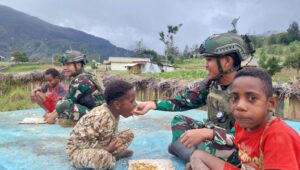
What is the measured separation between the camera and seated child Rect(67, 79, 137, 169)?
3068 millimetres

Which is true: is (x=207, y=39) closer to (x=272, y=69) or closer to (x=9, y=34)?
(x=272, y=69)

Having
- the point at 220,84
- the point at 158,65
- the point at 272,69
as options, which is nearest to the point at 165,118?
the point at 220,84

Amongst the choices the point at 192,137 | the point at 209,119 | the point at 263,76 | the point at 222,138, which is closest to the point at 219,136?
the point at 222,138

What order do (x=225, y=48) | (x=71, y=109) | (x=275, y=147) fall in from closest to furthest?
1. (x=275, y=147)
2. (x=225, y=48)
3. (x=71, y=109)

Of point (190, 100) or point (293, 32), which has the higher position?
point (293, 32)

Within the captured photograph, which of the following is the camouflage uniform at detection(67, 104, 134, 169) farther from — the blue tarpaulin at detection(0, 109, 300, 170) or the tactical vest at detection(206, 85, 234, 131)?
the tactical vest at detection(206, 85, 234, 131)

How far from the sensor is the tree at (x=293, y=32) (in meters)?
41.4

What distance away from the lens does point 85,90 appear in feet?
15.9

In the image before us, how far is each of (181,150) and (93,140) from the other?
0.88 metres

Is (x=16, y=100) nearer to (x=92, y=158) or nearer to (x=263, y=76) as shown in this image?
(x=92, y=158)

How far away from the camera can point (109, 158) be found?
10.2 feet

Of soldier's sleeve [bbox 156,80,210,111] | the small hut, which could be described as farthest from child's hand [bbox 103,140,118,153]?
the small hut

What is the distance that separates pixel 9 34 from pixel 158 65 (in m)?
132

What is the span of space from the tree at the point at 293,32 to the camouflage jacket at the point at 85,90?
40.2m
